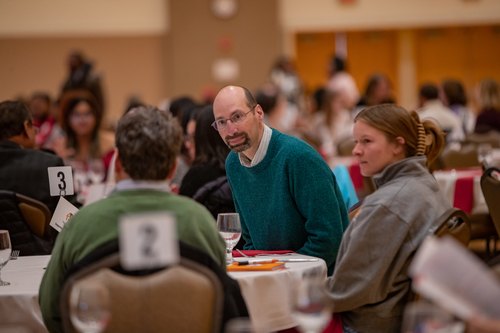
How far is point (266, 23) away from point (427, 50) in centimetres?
361

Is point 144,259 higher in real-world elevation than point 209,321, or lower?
higher

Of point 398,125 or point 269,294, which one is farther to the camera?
point 398,125

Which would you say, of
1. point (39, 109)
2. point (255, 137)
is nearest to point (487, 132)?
point (39, 109)

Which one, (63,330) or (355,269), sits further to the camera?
(355,269)

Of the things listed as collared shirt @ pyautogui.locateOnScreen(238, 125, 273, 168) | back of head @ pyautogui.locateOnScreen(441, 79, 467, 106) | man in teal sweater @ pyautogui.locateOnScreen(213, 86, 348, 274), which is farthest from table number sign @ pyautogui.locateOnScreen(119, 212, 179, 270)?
back of head @ pyautogui.locateOnScreen(441, 79, 467, 106)

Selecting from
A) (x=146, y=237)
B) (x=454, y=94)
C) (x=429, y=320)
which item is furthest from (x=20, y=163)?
(x=454, y=94)

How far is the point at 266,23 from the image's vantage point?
17.4 meters

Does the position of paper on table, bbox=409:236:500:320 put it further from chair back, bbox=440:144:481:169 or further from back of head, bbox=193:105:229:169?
chair back, bbox=440:144:481:169

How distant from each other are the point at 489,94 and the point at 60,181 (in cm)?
767

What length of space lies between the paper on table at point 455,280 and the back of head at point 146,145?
1074 millimetres

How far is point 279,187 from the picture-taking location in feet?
14.5

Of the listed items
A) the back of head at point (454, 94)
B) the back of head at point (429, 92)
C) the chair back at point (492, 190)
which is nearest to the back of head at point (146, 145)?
the chair back at point (492, 190)

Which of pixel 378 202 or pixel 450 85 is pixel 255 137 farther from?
pixel 450 85

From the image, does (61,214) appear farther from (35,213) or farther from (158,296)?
(158,296)
